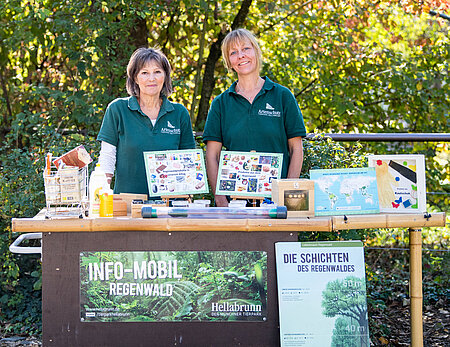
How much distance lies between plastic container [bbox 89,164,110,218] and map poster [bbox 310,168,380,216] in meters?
1.09

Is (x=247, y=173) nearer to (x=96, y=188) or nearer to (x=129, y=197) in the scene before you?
(x=129, y=197)

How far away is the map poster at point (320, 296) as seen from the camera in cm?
293

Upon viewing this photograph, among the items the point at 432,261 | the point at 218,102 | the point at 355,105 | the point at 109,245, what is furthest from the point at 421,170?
the point at 355,105

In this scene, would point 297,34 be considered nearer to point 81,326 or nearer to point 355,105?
A: point 355,105

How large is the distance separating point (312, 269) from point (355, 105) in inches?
136

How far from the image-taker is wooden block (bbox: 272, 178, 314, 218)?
118 inches

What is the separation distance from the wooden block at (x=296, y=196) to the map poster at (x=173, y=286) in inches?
11.2

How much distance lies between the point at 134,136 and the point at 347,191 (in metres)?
1.24

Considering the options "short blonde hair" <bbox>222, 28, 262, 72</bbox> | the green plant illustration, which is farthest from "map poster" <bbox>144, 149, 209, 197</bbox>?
the green plant illustration

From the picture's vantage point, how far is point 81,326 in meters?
2.95

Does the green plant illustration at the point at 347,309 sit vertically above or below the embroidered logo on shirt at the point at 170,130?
below

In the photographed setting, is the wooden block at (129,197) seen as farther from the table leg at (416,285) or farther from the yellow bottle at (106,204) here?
A: the table leg at (416,285)

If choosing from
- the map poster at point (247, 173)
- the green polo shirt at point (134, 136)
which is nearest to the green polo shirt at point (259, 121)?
the map poster at point (247, 173)

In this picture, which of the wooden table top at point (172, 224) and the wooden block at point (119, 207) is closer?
the wooden table top at point (172, 224)
